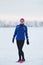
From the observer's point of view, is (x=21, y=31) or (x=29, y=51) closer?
(x=21, y=31)

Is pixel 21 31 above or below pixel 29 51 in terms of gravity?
above

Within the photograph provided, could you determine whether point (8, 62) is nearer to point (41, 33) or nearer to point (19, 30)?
point (19, 30)

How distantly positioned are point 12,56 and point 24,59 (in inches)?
25.4

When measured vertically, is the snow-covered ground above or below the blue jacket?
below

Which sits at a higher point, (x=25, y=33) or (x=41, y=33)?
(x=25, y=33)

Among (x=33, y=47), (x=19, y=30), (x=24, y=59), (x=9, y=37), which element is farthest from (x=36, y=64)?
(x=9, y=37)

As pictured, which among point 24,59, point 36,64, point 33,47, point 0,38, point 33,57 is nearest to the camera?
point 36,64

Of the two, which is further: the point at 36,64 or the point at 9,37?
the point at 9,37

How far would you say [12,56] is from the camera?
6.49 meters

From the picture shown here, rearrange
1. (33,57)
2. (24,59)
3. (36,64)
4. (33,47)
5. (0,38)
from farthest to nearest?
(0,38) < (33,47) < (33,57) < (24,59) < (36,64)

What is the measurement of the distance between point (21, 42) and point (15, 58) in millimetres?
597

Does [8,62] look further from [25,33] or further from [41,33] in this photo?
[41,33]

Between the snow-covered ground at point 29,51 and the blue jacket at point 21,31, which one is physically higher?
the blue jacket at point 21,31

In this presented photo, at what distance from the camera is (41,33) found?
10.5 meters
